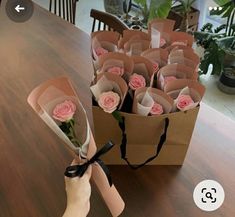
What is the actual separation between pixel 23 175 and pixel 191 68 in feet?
1.80

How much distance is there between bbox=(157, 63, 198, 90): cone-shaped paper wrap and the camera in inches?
34.2

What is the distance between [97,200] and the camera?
34.5 inches

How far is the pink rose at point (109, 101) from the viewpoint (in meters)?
0.79

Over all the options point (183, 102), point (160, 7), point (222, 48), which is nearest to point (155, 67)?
point (183, 102)

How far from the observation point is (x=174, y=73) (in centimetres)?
89

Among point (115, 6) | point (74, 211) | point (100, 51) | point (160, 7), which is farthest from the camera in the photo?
point (115, 6)

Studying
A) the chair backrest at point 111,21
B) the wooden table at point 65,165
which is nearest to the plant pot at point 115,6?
the chair backrest at point 111,21

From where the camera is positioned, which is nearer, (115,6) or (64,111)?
(64,111)

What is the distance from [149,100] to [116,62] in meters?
0.15

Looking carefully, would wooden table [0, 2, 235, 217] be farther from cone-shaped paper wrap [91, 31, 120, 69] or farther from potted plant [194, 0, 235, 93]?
potted plant [194, 0, 235, 93]

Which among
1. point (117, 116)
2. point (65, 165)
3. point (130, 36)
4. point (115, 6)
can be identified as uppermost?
point (130, 36)

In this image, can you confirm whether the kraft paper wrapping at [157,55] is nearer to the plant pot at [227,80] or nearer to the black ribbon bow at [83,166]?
the black ribbon bow at [83,166]

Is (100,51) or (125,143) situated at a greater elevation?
(100,51)

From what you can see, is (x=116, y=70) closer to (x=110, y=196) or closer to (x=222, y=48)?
(x=110, y=196)
